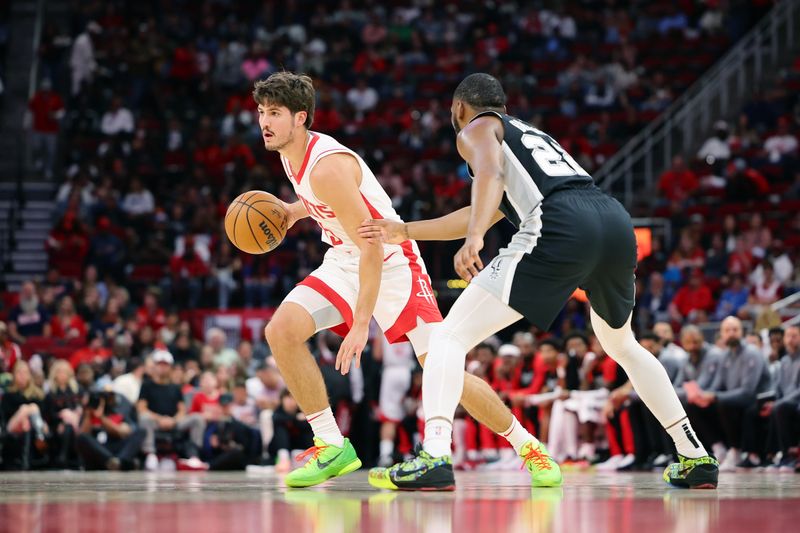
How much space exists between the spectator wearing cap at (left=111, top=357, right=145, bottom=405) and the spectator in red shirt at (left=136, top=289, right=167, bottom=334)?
6.90ft

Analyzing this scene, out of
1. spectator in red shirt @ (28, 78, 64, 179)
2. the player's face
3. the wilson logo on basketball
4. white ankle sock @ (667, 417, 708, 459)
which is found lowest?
white ankle sock @ (667, 417, 708, 459)

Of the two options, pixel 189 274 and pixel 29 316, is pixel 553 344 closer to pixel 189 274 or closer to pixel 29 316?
pixel 189 274

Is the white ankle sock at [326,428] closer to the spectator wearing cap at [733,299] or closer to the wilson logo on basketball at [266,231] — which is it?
the wilson logo on basketball at [266,231]

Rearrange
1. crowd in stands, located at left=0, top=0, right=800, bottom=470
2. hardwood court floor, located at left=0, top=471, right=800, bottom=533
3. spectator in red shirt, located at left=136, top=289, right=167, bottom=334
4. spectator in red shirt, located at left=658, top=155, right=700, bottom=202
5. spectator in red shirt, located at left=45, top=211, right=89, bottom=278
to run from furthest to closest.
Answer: spectator in red shirt, located at left=45, top=211, right=89, bottom=278
spectator in red shirt, located at left=658, top=155, right=700, bottom=202
spectator in red shirt, located at left=136, top=289, right=167, bottom=334
crowd in stands, located at left=0, top=0, right=800, bottom=470
hardwood court floor, located at left=0, top=471, right=800, bottom=533

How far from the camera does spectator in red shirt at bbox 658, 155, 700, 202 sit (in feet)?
58.3

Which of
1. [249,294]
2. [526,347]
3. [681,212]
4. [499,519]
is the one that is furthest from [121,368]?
[499,519]

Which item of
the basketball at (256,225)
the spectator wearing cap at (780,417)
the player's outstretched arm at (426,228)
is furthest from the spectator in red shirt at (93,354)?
Answer: the player's outstretched arm at (426,228)

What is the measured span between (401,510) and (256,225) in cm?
265

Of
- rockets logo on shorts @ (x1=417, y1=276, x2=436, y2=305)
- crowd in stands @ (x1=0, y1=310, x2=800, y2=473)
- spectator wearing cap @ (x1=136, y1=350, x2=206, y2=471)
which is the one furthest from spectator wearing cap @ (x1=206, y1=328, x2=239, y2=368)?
rockets logo on shorts @ (x1=417, y1=276, x2=436, y2=305)

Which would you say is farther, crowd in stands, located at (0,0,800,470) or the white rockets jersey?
crowd in stands, located at (0,0,800,470)

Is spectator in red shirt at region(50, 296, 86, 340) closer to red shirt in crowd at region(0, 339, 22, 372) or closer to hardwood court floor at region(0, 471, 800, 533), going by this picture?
red shirt in crowd at region(0, 339, 22, 372)

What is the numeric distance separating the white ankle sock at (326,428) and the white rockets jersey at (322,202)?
0.84m

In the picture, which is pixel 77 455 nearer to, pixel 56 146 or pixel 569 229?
pixel 569 229

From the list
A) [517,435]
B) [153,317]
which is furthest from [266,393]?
[517,435]
